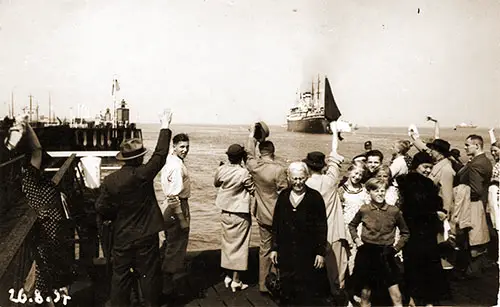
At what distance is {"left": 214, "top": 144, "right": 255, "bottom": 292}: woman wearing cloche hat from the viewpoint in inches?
179

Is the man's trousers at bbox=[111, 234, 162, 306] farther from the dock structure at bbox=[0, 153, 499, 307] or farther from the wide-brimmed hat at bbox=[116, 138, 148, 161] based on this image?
the wide-brimmed hat at bbox=[116, 138, 148, 161]

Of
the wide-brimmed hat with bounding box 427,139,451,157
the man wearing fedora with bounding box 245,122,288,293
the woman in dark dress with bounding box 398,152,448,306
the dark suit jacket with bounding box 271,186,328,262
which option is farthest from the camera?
the wide-brimmed hat with bounding box 427,139,451,157

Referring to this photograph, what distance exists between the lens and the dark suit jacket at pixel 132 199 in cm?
347

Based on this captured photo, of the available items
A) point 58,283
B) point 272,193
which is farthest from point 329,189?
point 58,283

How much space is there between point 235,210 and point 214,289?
83cm

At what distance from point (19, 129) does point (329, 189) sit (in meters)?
2.70

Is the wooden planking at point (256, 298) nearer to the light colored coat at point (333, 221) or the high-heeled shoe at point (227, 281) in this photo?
the high-heeled shoe at point (227, 281)

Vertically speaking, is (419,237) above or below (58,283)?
above

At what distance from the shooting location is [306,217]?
12.2 ft

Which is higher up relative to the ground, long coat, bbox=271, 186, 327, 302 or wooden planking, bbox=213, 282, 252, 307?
long coat, bbox=271, 186, 327, 302

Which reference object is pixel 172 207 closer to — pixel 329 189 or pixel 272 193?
pixel 272 193

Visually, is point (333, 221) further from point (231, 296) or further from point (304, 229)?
point (231, 296)

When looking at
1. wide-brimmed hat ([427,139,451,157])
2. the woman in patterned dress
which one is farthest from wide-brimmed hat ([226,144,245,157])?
wide-brimmed hat ([427,139,451,157])

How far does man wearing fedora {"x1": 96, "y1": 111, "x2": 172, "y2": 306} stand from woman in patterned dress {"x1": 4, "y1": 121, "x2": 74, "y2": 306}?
48 centimetres
